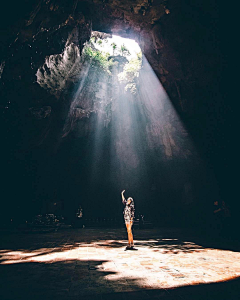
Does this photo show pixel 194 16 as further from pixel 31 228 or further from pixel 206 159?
pixel 31 228

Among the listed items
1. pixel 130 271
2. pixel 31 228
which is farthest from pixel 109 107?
pixel 130 271

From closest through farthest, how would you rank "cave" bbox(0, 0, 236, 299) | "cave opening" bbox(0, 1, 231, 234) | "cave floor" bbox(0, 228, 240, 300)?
"cave floor" bbox(0, 228, 240, 300) < "cave" bbox(0, 0, 236, 299) < "cave opening" bbox(0, 1, 231, 234)

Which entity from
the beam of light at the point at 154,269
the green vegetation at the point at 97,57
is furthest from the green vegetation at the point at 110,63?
the beam of light at the point at 154,269

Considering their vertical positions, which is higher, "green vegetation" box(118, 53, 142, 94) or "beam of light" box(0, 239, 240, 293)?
"green vegetation" box(118, 53, 142, 94)

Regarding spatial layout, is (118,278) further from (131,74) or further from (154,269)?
(131,74)

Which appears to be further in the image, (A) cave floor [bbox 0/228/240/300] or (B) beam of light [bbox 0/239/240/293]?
(B) beam of light [bbox 0/239/240/293]

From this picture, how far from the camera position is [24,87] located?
11.2m

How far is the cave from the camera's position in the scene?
944 centimetres

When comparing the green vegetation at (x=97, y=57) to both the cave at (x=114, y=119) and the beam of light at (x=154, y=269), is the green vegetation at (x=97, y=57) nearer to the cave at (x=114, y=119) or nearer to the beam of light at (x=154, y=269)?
the cave at (x=114, y=119)

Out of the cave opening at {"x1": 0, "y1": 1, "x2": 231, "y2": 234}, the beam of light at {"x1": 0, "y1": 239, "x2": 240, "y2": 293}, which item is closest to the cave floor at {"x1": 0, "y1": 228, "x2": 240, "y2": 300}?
the beam of light at {"x1": 0, "y1": 239, "x2": 240, "y2": 293}

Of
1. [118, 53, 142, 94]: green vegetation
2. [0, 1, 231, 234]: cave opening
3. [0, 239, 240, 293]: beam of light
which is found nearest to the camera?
[0, 239, 240, 293]: beam of light

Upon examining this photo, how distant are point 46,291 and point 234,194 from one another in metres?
14.6

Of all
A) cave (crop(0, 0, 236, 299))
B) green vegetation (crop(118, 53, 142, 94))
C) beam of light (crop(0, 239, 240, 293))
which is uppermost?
green vegetation (crop(118, 53, 142, 94))

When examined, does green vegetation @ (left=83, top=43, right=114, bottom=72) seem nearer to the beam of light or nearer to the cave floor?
the beam of light
